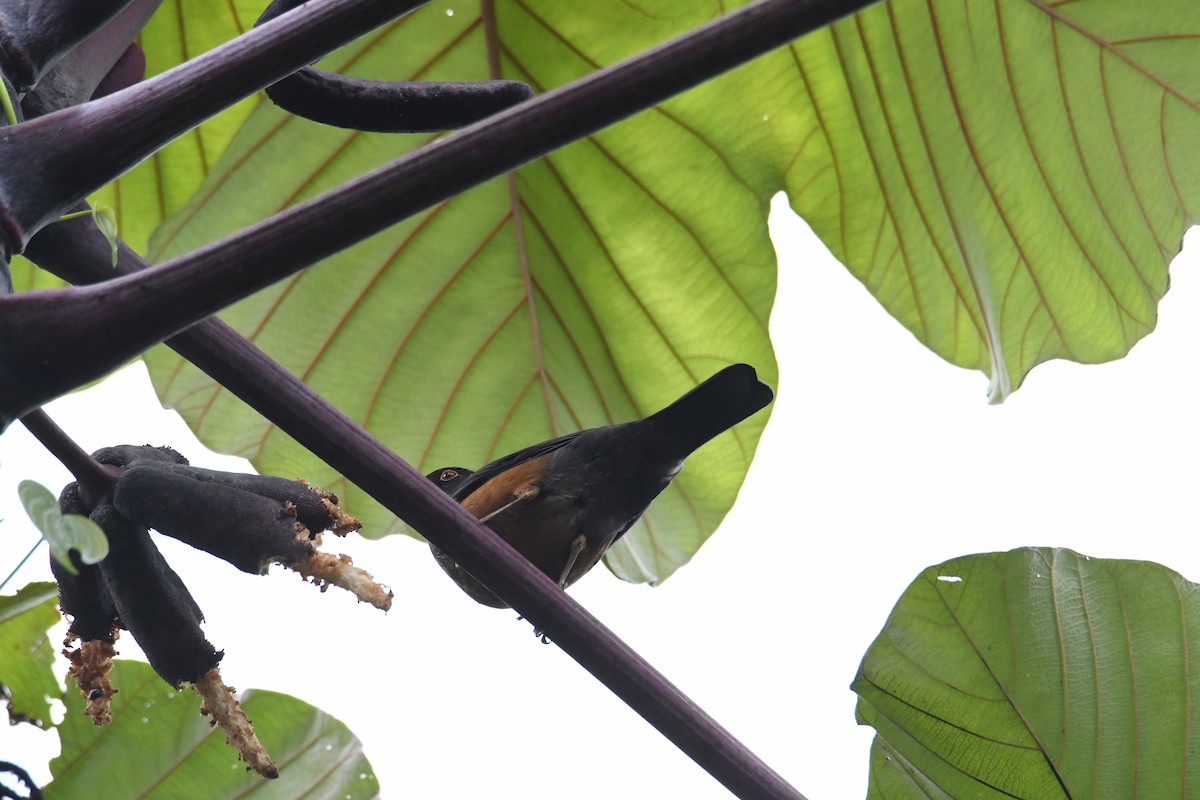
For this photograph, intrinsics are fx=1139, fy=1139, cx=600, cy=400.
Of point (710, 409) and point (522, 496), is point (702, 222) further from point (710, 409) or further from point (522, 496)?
point (522, 496)

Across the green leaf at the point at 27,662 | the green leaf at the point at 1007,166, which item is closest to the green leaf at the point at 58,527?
the green leaf at the point at 27,662

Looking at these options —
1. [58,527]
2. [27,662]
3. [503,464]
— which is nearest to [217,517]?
[58,527]

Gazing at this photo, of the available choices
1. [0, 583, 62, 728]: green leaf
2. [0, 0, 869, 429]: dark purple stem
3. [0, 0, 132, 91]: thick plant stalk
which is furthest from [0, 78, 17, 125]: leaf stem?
[0, 583, 62, 728]: green leaf

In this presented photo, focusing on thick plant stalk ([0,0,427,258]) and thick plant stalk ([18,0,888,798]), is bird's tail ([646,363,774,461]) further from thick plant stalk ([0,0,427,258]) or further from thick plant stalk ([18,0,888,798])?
thick plant stalk ([0,0,427,258])

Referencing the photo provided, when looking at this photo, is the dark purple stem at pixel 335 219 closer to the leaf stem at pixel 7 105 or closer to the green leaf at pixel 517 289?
the leaf stem at pixel 7 105

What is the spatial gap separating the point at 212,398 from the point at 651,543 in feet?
2.56

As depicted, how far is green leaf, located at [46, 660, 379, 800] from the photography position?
157cm

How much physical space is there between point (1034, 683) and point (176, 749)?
116 centimetres

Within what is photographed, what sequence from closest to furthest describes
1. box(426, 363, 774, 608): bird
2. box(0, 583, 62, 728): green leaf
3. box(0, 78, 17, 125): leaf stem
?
box(0, 78, 17, 125): leaf stem → box(0, 583, 62, 728): green leaf → box(426, 363, 774, 608): bird

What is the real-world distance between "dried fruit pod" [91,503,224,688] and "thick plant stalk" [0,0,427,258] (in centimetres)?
23

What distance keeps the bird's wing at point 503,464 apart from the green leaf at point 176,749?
42 cm

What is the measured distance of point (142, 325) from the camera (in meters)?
0.60

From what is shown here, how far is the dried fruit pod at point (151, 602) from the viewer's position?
82 cm

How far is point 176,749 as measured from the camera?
1599 millimetres
